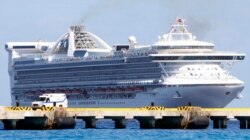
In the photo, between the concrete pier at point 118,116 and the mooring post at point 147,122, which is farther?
the mooring post at point 147,122

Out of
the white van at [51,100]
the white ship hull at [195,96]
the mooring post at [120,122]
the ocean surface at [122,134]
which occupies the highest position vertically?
the white ship hull at [195,96]

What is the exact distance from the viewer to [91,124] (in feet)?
333

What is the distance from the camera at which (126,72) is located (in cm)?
15038

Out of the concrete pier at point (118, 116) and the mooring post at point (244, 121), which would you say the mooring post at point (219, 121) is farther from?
the mooring post at point (244, 121)

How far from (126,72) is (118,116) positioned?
5029cm

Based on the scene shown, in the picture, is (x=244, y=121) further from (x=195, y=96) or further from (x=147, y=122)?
(x=195, y=96)

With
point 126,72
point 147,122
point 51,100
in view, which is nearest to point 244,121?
point 147,122

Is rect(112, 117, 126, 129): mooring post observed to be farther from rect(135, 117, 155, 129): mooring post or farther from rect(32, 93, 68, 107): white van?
rect(32, 93, 68, 107): white van

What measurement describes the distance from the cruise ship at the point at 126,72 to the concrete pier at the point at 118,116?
2480 centimetres

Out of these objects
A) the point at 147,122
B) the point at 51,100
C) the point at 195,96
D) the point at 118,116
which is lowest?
the point at 147,122

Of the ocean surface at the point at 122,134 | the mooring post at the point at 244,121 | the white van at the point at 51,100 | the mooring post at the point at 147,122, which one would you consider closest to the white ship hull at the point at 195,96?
the white van at the point at 51,100

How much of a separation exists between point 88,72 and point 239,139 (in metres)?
66.7

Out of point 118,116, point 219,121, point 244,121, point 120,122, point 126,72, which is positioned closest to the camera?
point 118,116

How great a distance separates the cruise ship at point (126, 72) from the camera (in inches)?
5566
